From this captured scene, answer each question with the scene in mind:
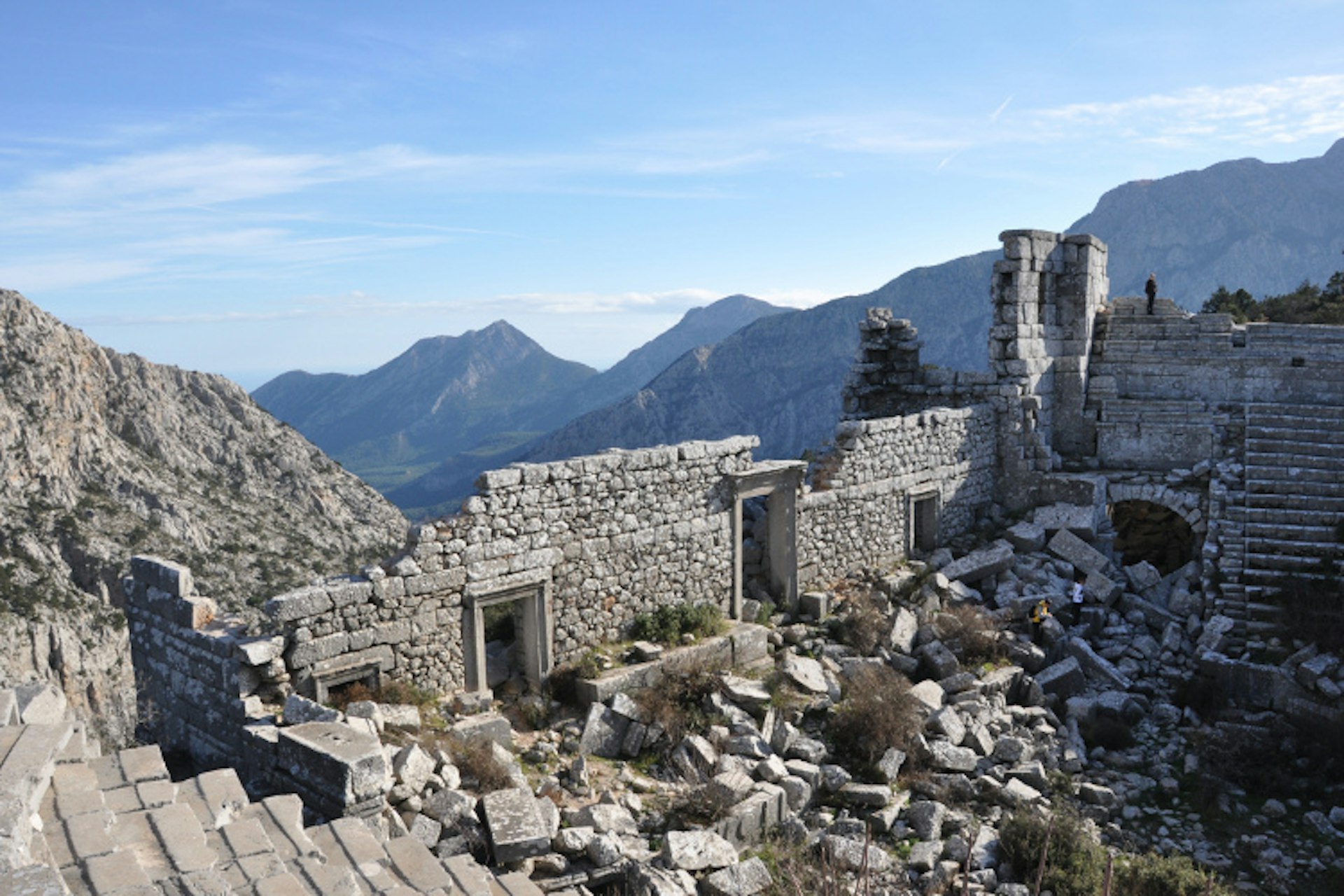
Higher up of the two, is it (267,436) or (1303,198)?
(1303,198)

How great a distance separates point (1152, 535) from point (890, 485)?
618 centimetres

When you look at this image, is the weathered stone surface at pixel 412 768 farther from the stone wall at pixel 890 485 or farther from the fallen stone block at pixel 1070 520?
the fallen stone block at pixel 1070 520

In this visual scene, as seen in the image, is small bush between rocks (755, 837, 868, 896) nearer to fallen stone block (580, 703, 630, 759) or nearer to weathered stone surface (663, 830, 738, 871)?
weathered stone surface (663, 830, 738, 871)

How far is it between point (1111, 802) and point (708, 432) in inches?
2930

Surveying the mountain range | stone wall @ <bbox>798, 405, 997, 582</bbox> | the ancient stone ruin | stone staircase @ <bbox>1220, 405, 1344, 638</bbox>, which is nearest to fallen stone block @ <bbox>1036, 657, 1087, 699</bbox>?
the ancient stone ruin

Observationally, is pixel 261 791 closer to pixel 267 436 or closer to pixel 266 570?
pixel 266 570

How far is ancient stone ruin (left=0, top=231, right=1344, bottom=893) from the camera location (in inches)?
263

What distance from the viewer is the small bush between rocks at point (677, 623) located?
470 inches

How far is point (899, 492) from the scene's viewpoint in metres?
15.6

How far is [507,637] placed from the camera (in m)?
11.7

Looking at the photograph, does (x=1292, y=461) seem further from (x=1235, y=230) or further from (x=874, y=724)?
(x=1235, y=230)

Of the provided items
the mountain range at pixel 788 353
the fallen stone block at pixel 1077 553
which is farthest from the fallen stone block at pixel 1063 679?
the mountain range at pixel 788 353

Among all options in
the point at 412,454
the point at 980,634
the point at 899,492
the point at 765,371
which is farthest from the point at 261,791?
the point at 412,454

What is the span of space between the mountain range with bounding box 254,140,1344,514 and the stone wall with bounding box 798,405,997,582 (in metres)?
56.4
